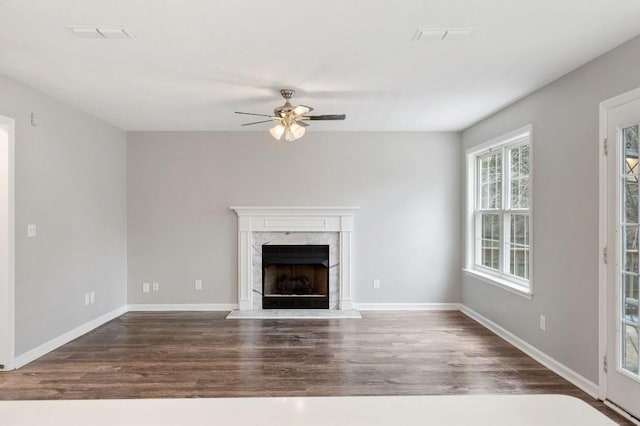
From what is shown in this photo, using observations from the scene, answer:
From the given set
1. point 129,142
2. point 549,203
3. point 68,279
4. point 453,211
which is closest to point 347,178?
point 453,211

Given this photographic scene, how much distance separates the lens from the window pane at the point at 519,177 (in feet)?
12.6

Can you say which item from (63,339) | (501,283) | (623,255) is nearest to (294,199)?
(501,283)

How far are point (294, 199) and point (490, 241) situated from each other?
2621 mm

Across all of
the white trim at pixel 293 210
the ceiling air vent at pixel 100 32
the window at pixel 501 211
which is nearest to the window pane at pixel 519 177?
the window at pixel 501 211

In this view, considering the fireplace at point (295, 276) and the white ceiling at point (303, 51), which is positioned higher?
the white ceiling at point (303, 51)

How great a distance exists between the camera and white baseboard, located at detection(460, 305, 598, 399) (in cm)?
278

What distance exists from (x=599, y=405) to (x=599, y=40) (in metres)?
2.50

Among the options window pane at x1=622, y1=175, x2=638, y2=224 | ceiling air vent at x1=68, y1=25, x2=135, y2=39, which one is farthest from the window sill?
ceiling air vent at x1=68, y1=25, x2=135, y2=39

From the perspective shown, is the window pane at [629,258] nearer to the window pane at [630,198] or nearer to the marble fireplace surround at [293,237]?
the window pane at [630,198]

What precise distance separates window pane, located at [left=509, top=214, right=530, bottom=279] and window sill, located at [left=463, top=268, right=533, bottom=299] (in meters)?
0.16

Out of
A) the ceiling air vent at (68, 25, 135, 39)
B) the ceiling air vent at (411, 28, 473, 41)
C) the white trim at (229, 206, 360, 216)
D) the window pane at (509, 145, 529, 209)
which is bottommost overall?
the white trim at (229, 206, 360, 216)

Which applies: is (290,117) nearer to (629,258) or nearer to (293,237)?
(293,237)

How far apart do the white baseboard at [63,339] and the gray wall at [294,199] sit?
44 centimetres

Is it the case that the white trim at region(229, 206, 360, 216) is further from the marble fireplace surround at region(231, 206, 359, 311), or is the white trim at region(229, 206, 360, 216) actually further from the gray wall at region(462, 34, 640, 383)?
the gray wall at region(462, 34, 640, 383)
